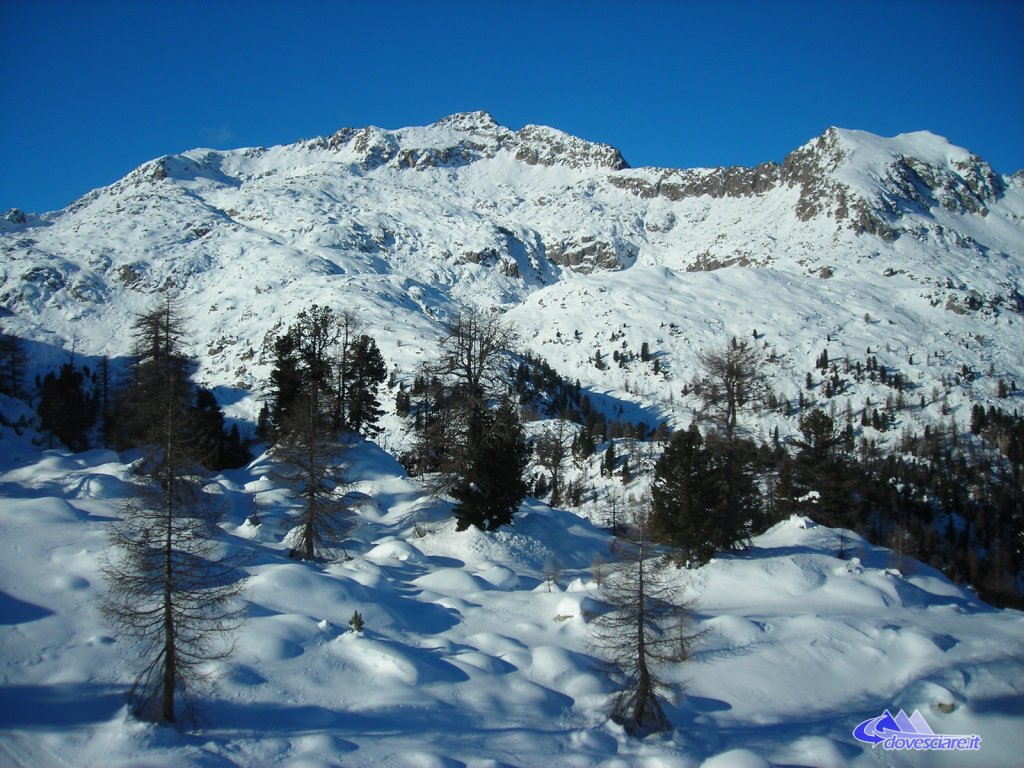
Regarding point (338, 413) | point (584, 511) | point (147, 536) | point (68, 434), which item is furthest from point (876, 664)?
point (584, 511)

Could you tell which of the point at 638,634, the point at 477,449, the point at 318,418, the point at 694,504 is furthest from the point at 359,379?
the point at 638,634

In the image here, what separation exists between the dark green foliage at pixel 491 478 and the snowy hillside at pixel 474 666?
292 centimetres

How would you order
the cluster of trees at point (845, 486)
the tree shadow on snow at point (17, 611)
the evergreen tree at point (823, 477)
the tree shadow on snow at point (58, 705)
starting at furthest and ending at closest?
the evergreen tree at point (823, 477)
the cluster of trees at point (845, 486)
the tree shadow on snow at point (17, 611)
the tree shadow on snow at point (58, 705)

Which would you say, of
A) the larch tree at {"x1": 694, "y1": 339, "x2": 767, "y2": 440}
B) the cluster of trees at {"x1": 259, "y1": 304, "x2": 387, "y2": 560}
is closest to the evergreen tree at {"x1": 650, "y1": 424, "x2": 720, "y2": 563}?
the larch tree at {"x1": 694, "y1": 339, "x2": 767, "y2": 440}

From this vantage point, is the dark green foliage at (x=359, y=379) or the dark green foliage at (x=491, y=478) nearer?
the dark green foliage at (x=491, y=478)

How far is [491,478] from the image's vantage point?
29906 millimetres

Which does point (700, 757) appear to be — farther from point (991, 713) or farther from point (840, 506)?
point (840, 506)

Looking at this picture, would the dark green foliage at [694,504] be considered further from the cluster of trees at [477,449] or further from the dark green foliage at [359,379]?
the dark green foliage at [359,379]
